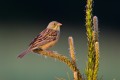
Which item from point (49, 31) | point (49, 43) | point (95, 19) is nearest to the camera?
point (95, 19)

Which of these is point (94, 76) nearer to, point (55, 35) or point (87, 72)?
point (87, 72)

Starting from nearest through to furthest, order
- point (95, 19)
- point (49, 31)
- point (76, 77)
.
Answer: point (76, 77) < point (95, 19) < point (49, 31)

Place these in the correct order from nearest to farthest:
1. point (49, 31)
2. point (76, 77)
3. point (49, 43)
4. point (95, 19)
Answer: point (76, 77), point (95, 19), point (49, 43), point (49, 31)

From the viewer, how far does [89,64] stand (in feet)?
3.00

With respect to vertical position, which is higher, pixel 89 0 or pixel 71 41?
pixel 89 0

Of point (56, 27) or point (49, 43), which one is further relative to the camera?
point (56, 27)

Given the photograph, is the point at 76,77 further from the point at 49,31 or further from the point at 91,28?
the point at 49,31

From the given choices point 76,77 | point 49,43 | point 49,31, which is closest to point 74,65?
point 76,77

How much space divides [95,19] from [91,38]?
0.11m

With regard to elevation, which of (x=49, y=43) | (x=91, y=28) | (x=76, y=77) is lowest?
(x=49, y=43)

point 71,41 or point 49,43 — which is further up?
point 71,41

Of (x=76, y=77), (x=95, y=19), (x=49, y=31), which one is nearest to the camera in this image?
(x=76, y=77)

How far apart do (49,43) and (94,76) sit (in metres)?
1.28

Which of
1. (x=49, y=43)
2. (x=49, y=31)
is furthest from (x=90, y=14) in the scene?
(x=49, y=31)
